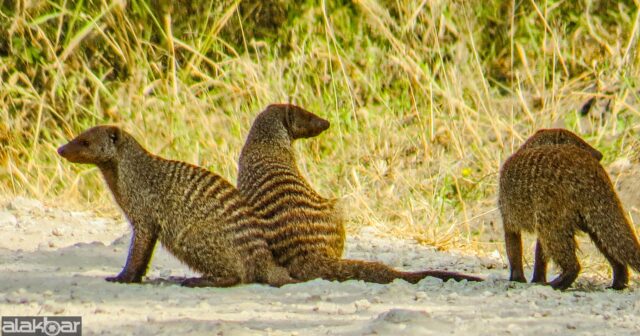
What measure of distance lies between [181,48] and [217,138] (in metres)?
1.01

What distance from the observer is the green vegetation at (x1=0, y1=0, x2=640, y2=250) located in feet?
20.2

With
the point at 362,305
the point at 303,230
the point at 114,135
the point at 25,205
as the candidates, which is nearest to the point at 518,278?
the point at 303,230

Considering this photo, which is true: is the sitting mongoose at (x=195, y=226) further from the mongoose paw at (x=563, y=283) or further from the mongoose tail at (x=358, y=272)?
the mongoose paw at (x=563, y=283)

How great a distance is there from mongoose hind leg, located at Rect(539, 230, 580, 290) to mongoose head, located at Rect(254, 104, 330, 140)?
1.32m

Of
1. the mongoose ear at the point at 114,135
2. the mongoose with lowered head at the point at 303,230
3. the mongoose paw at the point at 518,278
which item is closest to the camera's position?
the mongoose with lowered head at the point at 303,230

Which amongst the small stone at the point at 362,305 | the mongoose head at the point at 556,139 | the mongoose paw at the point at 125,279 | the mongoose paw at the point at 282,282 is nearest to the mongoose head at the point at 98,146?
the mongoose paw at the point at 125,279

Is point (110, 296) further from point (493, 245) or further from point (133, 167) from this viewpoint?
point (493, 245)

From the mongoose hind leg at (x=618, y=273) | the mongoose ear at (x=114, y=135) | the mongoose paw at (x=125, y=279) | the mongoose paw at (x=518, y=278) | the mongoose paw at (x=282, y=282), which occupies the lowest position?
the mongoose paw at (x=125, y=279)

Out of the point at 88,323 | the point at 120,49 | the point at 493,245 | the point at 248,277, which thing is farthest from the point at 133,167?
the point at 120,49

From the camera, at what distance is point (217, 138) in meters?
6.39

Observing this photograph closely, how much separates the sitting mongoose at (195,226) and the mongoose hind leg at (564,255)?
0.87 metres

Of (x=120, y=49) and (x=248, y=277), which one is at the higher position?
(x=120, y=49)

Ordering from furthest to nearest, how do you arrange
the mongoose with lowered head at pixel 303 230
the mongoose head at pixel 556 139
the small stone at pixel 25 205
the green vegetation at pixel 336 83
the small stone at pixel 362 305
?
the green vegetation at pixel 336 83 → the small stone at pixel 25 205 → the mongoose head at pixel 556 139 → the mongoose with lowered head at pixel 303 230 → the small stone at pixel 362 305

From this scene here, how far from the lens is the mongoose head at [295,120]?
4.90 metres
